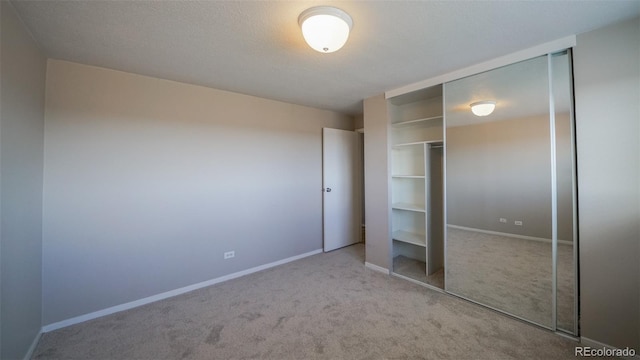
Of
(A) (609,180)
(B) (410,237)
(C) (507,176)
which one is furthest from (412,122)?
(A) (609,180)

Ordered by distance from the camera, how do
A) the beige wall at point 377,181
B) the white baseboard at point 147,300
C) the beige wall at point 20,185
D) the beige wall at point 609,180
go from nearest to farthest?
the beige wall at point 20,185
the beige wall at point 609,180
the white baseboard at point 147,300
the beige wall at point 377,181

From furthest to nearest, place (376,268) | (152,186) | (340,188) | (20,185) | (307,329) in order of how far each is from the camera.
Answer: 1. (340,188)
2. (376,268)
3. (152,186)
4. (307,329)
5. (20,185)

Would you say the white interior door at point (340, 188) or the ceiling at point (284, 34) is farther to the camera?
the white interior door at point (340, 188)

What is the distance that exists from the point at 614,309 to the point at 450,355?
1214mm

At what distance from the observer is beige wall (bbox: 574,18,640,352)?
1.67m

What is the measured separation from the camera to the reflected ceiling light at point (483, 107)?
2.39 meters

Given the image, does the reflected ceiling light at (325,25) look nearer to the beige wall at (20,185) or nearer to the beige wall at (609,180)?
the beige wall at (20,185)

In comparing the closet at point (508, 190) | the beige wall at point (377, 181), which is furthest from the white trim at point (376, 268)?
the closet at point (508, 190)

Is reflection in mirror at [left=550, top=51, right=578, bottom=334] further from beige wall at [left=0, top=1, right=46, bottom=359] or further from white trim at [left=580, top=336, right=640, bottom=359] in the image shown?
beige wall at [left=0, top=1, right=46, bottom=359]

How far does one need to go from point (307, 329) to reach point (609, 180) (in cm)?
258

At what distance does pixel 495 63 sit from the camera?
2240 millimetres

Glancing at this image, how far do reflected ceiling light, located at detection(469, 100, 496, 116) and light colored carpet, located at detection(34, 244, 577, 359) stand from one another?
1945 mm

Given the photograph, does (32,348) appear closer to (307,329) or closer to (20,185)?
(20,185)

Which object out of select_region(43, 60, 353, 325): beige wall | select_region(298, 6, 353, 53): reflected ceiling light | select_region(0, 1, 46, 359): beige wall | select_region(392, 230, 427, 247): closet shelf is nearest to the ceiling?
select_region(298, 6, 353, 53): reflected ceiling light
